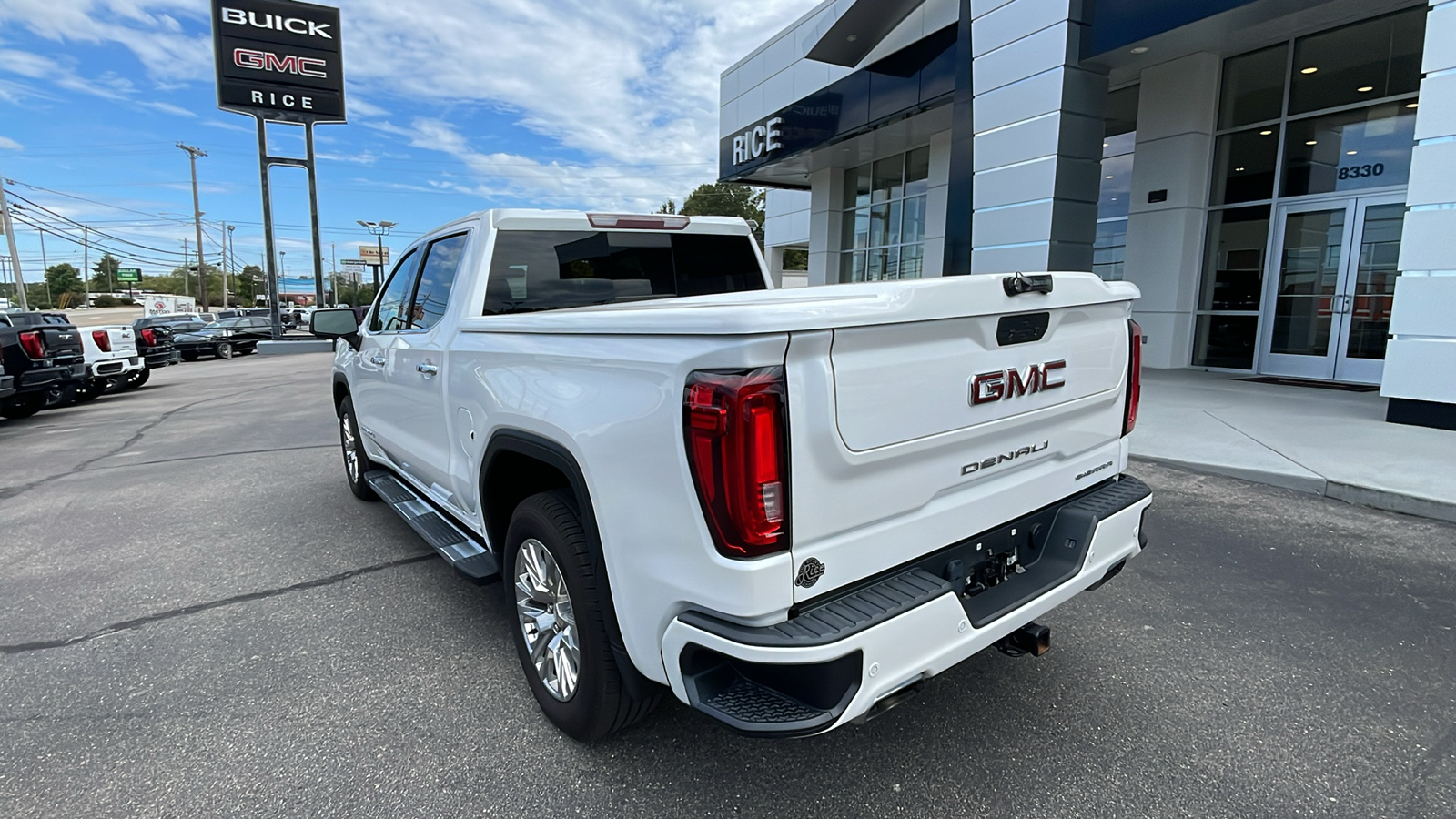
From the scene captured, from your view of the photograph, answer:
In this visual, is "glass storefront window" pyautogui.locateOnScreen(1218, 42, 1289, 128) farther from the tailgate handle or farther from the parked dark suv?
the parked dark suv

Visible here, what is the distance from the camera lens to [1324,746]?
250cm

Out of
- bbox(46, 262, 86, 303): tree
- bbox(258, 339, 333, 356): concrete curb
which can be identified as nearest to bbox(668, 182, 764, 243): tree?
bbox(258, 339, 333, 356): concrete curb

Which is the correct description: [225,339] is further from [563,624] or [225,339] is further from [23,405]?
[563,624]

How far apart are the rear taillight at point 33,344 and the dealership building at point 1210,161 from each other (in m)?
13.5

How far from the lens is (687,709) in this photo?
2793 millimetres

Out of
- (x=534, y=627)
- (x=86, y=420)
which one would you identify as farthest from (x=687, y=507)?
(x=86, y=420)

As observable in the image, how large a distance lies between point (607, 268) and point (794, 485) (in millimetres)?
2467

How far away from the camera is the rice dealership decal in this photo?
25.5m

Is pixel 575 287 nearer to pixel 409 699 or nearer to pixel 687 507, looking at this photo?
pixel 409 699

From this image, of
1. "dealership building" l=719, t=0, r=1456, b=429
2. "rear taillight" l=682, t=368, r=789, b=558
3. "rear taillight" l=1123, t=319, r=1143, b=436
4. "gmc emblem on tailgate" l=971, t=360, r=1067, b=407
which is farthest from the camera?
"dealership building" l=719, t=0, r=1456, b=429

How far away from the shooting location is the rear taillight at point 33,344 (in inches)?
416

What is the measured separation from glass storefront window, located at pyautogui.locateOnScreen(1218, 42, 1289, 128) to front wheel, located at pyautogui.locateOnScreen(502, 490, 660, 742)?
1306cm

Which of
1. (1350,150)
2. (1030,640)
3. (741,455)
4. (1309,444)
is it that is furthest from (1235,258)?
(741,455)

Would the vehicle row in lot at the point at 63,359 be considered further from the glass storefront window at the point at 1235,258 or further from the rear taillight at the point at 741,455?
the glass storefront window at the point at 1235,258
